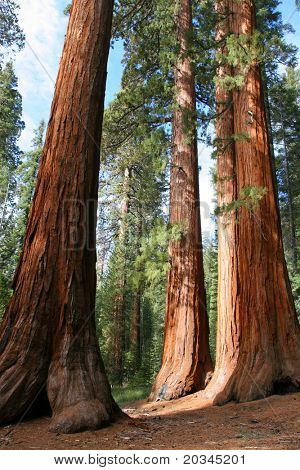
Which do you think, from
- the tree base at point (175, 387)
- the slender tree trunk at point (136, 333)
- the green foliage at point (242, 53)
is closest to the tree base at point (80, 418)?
the tree base at point (175, 387)

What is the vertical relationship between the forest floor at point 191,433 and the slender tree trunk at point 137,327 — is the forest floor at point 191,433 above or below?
below

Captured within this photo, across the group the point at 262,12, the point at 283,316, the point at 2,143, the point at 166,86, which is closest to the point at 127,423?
the point at 283,316

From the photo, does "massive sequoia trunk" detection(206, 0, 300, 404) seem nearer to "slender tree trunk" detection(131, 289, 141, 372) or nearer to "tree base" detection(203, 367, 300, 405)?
"tree base" detection(203, 367, 300, 405)

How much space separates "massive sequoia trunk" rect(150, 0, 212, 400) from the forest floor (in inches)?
90.2

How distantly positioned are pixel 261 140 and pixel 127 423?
4.92 metres

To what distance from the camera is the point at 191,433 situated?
3916 millimetres

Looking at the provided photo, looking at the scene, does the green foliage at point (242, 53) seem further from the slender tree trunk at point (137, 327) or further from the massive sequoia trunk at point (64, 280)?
the slender tree trunk at point (137, 327)

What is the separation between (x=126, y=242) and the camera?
16844 mm

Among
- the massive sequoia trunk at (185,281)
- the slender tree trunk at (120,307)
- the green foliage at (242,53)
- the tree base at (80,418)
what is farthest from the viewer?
the slender tree trunk at (120,307)

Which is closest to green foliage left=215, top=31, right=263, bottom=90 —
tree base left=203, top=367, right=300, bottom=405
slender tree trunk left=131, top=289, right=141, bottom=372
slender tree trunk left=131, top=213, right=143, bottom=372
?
tree base left=203, top=367, right=300, bottom=405

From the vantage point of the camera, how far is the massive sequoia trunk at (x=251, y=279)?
19.0ft

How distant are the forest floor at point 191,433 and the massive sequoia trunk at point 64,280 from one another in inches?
7.2

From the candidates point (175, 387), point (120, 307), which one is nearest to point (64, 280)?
point (175, 387)
